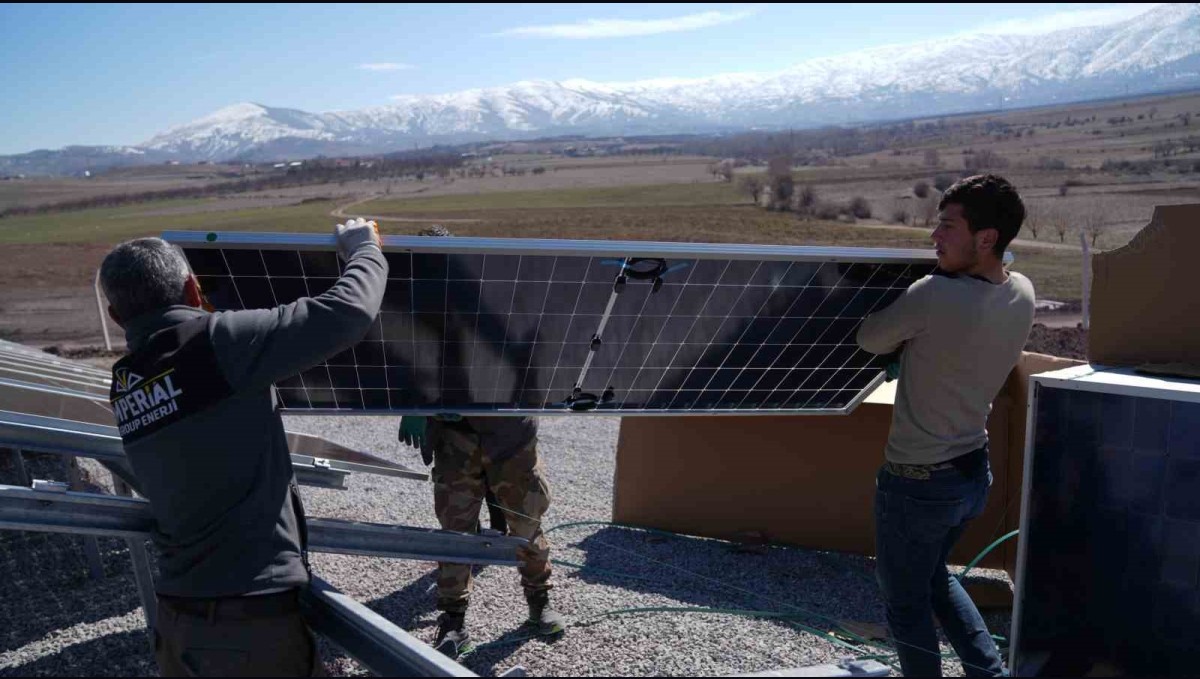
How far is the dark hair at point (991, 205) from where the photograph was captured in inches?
158

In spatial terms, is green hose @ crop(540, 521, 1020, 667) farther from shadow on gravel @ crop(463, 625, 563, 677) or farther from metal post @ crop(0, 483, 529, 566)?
metal post @ crop(0, 483, 529, 566)

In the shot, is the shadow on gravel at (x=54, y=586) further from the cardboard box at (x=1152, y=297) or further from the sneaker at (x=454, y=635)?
the cardboard box at (x=1152, y=297)

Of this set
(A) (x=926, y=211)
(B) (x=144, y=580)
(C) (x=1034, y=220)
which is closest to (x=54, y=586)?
(B) (x=144, y=580)

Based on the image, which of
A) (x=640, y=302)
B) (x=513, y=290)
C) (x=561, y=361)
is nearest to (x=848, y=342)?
(x=640, y=302)

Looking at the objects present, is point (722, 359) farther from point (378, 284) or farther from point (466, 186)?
point (466, 186)

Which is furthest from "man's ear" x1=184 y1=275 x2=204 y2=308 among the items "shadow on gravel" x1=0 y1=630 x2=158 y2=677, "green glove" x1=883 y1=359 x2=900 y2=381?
"green glove" x1=883 y1=359 x2=900 y2=381

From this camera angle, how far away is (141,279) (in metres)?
3.32

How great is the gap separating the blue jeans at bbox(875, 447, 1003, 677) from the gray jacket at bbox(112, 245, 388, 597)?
2413mm

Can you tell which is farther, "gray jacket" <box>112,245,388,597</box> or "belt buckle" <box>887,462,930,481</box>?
"belt buckle" <box>887,462,930,481</box>

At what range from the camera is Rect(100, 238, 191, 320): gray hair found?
3.32 m

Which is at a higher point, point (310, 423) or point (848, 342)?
point (848, 342)

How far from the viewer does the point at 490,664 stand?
220 inches

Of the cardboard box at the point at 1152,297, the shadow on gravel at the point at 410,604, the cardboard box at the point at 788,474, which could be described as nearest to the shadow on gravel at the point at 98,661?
the shadow on gravel at the point at 410,604

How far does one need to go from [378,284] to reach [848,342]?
299 centimetres
